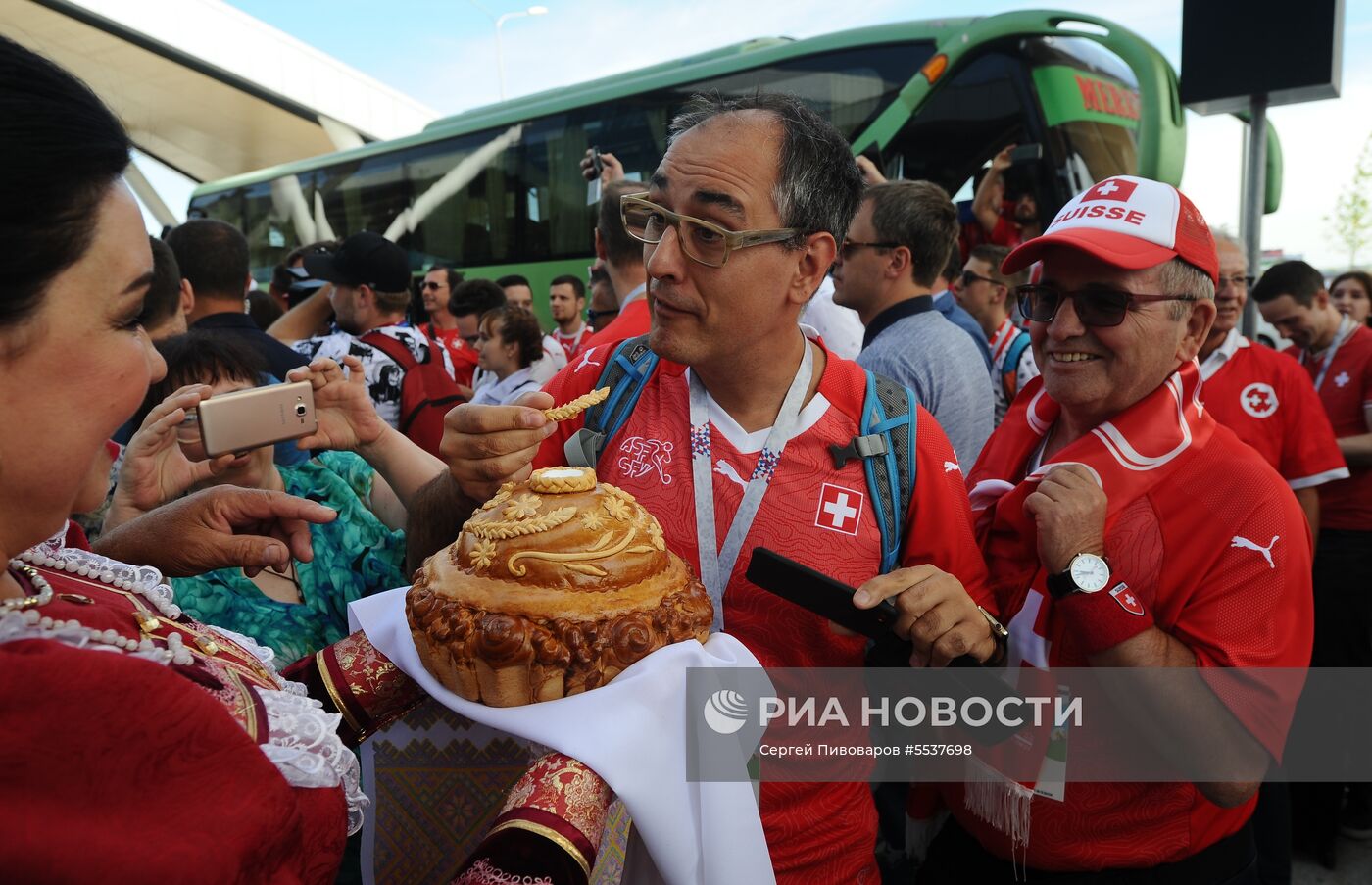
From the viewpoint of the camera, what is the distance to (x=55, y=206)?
3.11 feet

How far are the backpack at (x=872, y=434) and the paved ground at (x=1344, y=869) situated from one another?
11.6 ft

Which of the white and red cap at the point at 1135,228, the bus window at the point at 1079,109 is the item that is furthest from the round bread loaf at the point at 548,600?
the bus window at the point at 1079,109

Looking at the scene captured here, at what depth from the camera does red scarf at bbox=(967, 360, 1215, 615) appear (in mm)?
1821

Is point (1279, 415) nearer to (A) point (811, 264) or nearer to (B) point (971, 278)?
(B) point (971, 278)

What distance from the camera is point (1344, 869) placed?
389 centimetres

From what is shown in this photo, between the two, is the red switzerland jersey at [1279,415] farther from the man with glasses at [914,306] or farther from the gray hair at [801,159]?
the gray hair at [801,159]

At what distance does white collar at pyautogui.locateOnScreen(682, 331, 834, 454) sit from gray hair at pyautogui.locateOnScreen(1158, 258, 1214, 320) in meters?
0.79

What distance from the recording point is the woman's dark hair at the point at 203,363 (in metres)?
2.50

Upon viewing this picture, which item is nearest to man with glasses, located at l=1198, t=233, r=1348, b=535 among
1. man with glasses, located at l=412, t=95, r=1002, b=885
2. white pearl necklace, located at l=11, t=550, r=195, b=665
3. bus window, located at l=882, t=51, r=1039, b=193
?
man with glasses, located at l=412, t=95, r=1002, b=885

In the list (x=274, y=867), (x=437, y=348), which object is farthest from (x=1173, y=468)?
(x=437, y=348)

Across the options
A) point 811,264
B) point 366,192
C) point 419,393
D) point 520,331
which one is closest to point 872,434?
point 811,264

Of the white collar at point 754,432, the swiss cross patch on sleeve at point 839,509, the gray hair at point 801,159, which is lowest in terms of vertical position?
the swiss cross patch on sleeve at point 839,509

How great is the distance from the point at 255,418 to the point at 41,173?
99cm

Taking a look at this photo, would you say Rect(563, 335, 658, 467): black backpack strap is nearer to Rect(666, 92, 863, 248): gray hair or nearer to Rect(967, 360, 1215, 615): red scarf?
Rect(666, 92, 863, 248): gray hair
